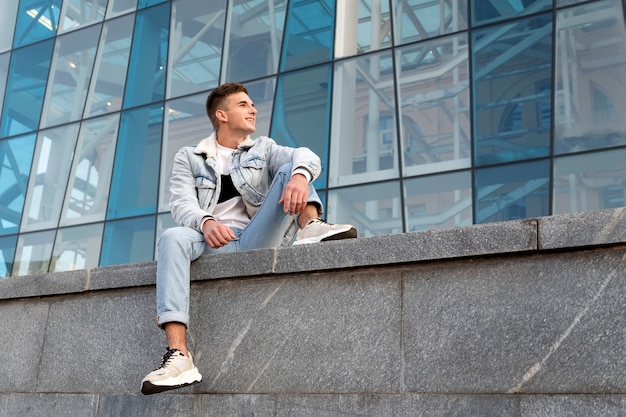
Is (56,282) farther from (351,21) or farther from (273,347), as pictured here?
(351,21)

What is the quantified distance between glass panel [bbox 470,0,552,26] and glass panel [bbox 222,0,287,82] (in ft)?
13.2

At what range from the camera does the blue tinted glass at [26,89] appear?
1864 centimetres

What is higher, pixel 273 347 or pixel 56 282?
pixel 56 282

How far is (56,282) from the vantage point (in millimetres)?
5605

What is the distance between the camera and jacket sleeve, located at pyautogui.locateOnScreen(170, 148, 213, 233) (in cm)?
499

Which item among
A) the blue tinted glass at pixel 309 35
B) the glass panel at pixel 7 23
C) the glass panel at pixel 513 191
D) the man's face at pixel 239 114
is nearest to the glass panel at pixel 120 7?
the glass panel at pixel 7 23

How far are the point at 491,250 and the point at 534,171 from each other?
28.4ft

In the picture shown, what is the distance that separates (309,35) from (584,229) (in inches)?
468

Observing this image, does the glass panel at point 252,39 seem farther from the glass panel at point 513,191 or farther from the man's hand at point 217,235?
the man's hand at point 217,235

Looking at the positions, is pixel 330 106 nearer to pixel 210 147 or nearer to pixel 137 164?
pixel 137 164

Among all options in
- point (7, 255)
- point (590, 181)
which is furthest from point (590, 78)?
point (7, 255)

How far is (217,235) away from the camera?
4.73 m

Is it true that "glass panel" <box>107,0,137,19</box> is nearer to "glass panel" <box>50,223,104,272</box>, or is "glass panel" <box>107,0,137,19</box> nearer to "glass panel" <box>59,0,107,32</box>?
"glass panel" <box>59,0,107,32</box>

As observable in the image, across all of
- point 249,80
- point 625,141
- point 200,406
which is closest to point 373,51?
point 249,80
